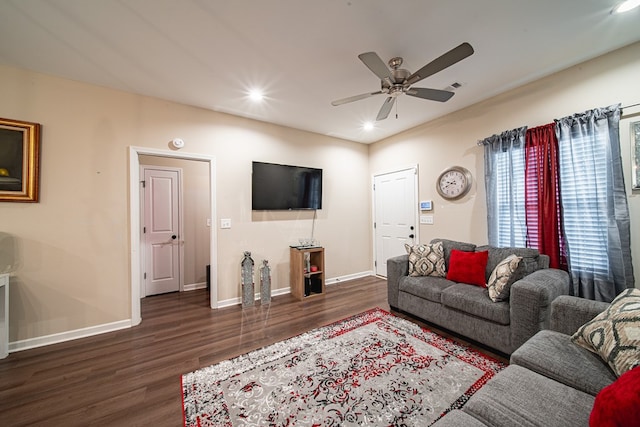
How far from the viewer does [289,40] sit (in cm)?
212

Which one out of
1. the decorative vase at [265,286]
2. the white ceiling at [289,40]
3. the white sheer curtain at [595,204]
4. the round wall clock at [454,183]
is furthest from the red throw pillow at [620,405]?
the decorative vase at [265,286]

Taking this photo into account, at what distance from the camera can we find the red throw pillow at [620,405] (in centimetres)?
73

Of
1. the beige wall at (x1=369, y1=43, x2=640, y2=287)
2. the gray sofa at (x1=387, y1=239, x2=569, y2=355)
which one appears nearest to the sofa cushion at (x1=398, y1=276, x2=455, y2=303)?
the gray sofa at (x1=387, y1=239, x2=569, y2=355)

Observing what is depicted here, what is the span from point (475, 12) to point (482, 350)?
2881mm

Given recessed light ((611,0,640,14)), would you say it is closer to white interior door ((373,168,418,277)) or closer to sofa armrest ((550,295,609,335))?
sofa armrest ((550,295,609,335))

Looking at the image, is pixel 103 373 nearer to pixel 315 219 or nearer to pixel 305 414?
pixel 305 414

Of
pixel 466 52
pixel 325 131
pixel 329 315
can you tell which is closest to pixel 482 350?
pixel 329 315

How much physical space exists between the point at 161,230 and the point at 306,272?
2613 mm

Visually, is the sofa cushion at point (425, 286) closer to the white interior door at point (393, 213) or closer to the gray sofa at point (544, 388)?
the gray sofa at point (544, 388)

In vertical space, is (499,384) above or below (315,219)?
below

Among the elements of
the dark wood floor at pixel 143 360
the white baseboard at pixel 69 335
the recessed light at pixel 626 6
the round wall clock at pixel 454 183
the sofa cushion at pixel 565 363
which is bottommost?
the dark wood floor at pixel 143 360

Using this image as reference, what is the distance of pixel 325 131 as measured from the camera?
14.4 ft

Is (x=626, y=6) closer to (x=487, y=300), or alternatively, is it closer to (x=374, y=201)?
(x=487, y=300)

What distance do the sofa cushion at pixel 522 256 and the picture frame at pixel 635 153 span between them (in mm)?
991
